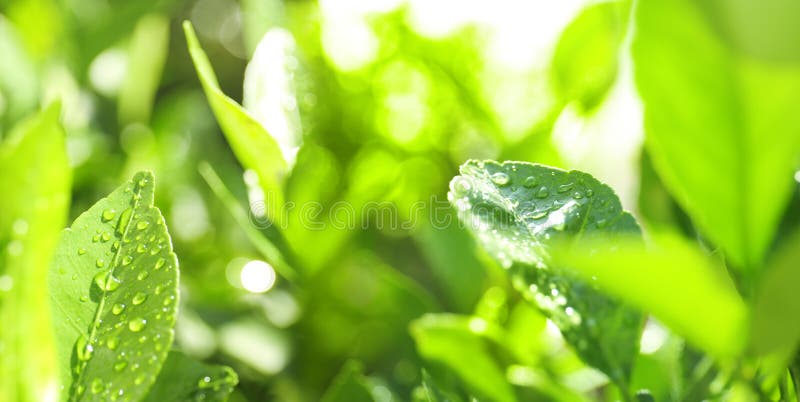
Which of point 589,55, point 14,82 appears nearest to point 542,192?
point 589,55

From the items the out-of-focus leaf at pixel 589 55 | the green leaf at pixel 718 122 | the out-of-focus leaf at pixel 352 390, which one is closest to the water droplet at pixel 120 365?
the out-of-focus leaf at pixel 352 390

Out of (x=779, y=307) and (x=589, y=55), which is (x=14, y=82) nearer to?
(x=589, y=55)

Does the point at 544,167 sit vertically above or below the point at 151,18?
above

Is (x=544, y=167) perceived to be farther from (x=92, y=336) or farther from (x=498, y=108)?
(x=498, y=108)

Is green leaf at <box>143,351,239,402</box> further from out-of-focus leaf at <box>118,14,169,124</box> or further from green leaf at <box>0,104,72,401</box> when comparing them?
out-of-focus leaf at <box>118,14,169,124</box>

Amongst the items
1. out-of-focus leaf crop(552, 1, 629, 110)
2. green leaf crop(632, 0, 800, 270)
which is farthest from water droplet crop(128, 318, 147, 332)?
out-of-focus leaf crop(552, 1, 629, 110)

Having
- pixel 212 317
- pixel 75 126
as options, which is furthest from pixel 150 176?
pixel 75 126

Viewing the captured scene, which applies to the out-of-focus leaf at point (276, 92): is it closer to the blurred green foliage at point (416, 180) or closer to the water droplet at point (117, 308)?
the blurred green foliage at point (416, 180)
